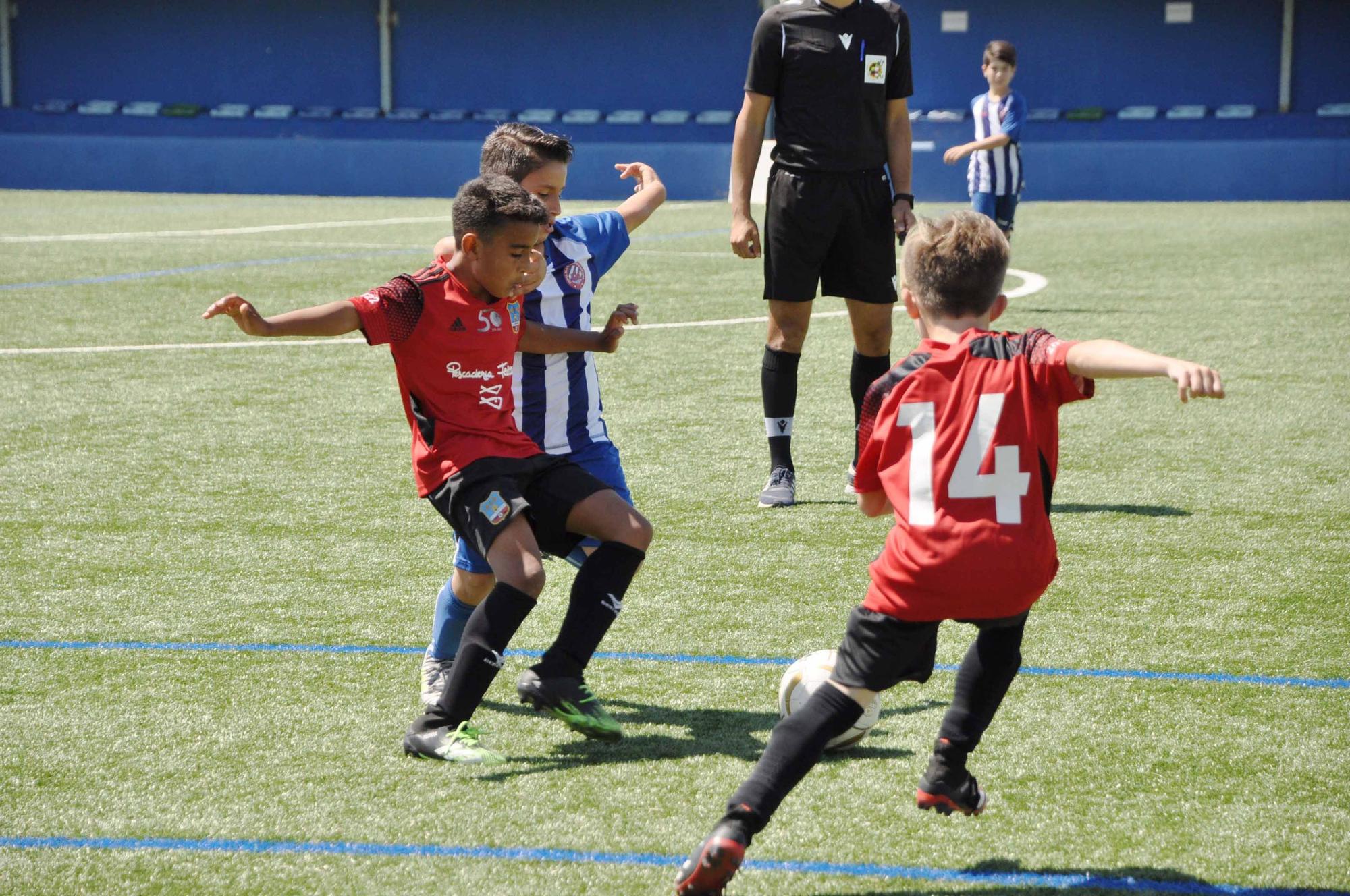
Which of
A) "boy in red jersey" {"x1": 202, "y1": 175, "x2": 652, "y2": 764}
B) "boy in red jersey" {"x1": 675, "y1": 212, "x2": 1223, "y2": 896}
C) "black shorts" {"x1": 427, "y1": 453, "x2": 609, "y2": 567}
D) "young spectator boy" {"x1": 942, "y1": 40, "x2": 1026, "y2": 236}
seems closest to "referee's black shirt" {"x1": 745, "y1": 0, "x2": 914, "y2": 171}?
"boy in red jersey" {"x1": 202, "y1": 175, "x2": 652, "y2": 764}

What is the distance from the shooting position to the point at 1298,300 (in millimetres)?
10734

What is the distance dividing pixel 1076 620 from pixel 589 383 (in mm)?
1442

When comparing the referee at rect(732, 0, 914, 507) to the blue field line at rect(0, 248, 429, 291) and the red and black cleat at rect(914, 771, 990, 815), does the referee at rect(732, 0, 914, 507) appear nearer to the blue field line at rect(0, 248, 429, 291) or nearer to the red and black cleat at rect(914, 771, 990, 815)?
the red and black cleat at rect(914, 771, 990, 815)

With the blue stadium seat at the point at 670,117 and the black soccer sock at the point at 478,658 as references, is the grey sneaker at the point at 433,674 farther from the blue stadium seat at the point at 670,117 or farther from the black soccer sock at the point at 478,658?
the blue stadium seat at the point at 670,117

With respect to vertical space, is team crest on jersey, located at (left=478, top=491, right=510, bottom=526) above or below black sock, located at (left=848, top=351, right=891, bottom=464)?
above

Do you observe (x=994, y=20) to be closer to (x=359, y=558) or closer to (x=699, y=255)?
(x=699, y=255)

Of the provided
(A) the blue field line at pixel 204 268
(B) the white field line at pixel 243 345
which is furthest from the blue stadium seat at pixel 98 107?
(B) the white field line at pixel 243 345

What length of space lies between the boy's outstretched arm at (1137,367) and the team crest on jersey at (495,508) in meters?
1.28

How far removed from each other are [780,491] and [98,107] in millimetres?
29122

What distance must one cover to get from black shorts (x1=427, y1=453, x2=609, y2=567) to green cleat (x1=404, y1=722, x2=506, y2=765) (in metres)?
0.38

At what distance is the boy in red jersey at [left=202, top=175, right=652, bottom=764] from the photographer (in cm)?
321

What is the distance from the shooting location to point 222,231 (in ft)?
56.9

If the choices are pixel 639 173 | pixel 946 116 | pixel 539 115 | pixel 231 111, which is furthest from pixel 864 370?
pixel 231 111

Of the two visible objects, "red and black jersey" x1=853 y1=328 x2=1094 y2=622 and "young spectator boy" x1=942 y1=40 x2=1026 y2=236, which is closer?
"red and black jersey" x1=853 y1=328 x2=1094 y2=622
